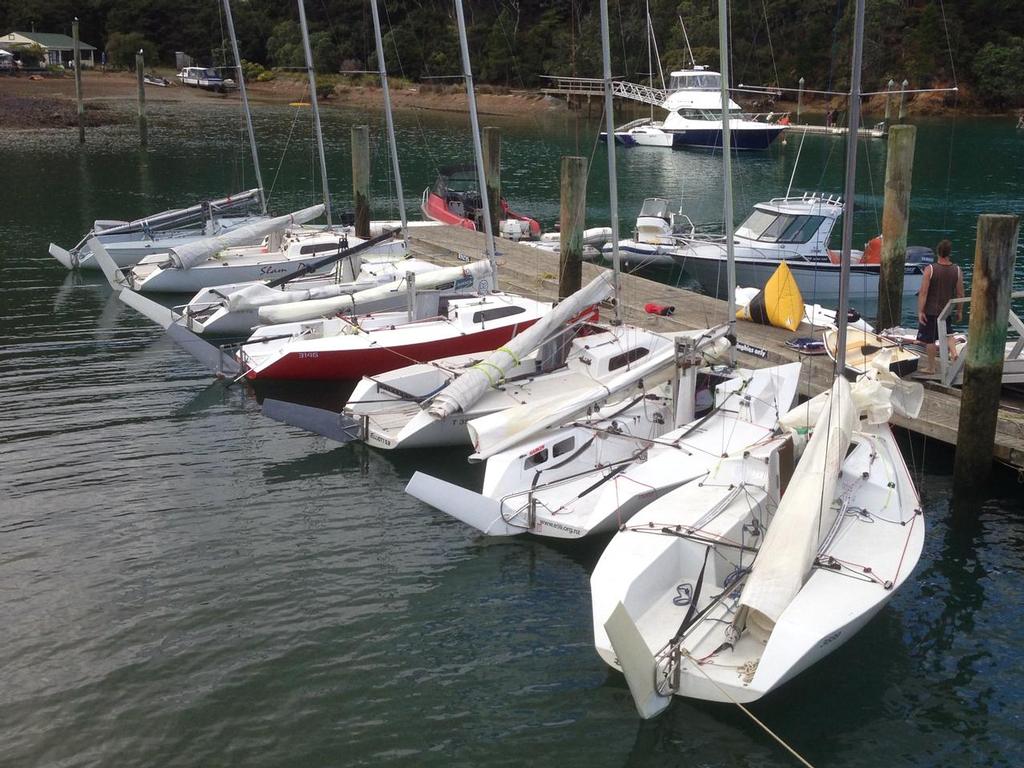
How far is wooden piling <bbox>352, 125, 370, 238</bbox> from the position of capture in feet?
102

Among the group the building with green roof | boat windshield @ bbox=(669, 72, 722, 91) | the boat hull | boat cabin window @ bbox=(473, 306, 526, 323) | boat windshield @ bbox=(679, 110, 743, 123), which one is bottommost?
the boat hull

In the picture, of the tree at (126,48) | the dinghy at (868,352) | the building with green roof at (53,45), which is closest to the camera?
the dinghy at (868,352)

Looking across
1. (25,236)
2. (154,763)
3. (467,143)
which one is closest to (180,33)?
(467,143)

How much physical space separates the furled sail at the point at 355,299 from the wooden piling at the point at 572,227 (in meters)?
1.78

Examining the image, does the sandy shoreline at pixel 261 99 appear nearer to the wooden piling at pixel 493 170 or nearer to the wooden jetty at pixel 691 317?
the wooden piling at pixel 493 170

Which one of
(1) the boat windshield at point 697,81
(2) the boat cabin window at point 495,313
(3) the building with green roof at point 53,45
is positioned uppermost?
(3) the building with green roof at point 53,45

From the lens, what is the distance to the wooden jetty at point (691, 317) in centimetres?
1634

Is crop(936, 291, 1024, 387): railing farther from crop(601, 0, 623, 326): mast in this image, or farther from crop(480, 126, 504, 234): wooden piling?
crop(480, 126, 504, 234): wooden piling

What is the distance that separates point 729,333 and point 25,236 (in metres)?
26.9

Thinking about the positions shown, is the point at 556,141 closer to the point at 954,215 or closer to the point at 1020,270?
the point at 954,215

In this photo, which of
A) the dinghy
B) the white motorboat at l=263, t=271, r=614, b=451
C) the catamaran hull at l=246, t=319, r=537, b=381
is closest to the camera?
the white motorboat at l=263, t=271, r=614, b=451

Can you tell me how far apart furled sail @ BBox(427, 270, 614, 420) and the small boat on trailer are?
13.0 metres

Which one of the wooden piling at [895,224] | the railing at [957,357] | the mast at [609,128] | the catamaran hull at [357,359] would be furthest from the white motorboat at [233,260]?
the railing at [957,357]

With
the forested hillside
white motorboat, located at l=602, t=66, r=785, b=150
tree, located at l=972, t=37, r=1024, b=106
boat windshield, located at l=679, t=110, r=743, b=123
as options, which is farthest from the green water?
tree, located at l=972, t=37, r=1024, b=106
